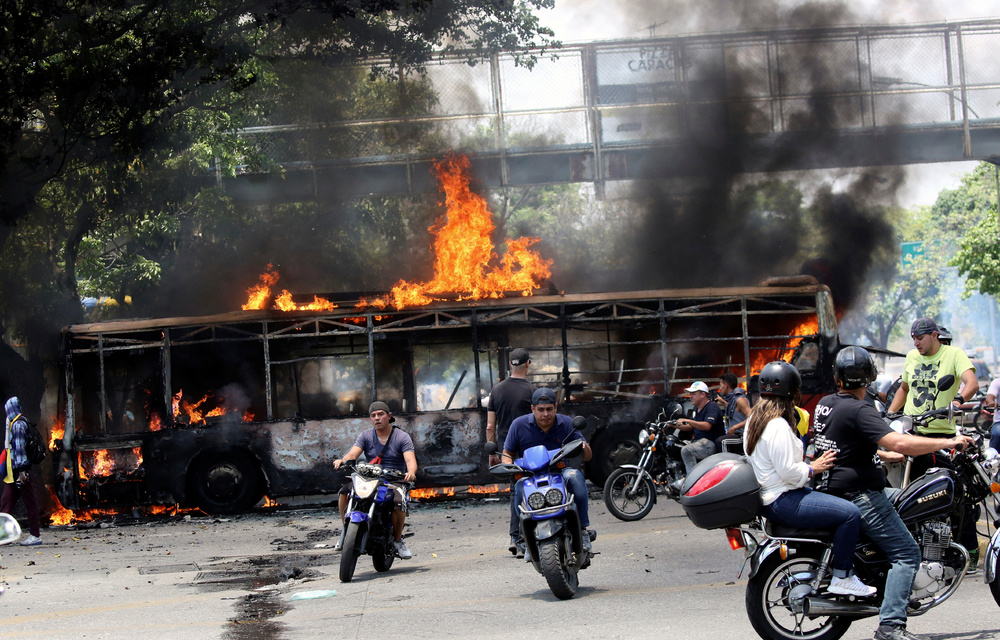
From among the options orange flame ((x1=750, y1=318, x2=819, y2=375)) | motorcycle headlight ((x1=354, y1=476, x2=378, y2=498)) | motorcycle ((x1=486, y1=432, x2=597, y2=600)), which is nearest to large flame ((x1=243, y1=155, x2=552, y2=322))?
orange flame ((x1=750, y1=318, x2=819, y2=375))

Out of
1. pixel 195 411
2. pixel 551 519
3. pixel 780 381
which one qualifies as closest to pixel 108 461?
pixel 195 411

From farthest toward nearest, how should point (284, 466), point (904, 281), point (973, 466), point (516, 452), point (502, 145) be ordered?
1. point (904, 281)
2. point (502, 145)
3. point (284, 466)
4. point (516, 452)
5. point (973, 466)

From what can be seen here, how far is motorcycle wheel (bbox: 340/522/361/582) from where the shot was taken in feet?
27.2

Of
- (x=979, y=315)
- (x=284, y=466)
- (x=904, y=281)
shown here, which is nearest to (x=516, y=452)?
(x=284, y=466)

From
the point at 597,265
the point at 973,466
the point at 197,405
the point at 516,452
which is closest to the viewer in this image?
the point at 973,466

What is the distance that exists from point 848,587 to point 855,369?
1080 millimetres

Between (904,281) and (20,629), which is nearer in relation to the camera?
(20,629)

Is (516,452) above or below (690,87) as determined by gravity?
below

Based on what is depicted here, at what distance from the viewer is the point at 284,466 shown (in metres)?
14.4

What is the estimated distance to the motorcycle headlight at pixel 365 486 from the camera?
27.6ft

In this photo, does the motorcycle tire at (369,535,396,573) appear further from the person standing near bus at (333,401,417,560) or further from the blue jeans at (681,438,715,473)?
the blue jeans at (681,438,715,473)

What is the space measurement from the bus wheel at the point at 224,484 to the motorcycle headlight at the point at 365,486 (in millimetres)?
6473

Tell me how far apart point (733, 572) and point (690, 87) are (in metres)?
13.7

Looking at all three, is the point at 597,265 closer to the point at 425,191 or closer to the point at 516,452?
the point at 425,191
